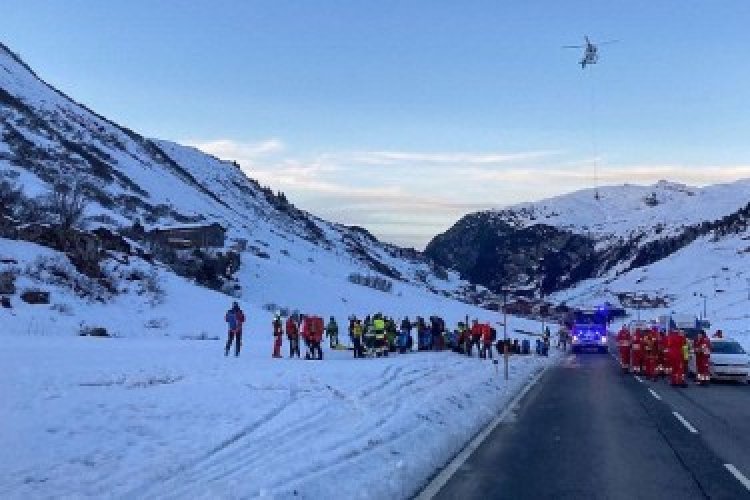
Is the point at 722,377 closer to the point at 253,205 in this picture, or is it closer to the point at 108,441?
the point at 108,441

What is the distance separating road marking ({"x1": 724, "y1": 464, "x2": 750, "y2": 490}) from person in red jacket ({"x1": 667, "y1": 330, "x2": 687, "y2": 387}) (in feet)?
47.8

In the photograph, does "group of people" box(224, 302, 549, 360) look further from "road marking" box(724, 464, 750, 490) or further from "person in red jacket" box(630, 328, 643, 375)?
"road marking" box(724, 464, 750, 490)

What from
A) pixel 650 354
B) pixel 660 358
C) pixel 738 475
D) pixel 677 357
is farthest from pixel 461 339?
pixel 738 475

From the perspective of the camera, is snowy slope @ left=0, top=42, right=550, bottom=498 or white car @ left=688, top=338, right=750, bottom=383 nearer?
snowy slope @ left=0, top=42, right=550, bottom=498

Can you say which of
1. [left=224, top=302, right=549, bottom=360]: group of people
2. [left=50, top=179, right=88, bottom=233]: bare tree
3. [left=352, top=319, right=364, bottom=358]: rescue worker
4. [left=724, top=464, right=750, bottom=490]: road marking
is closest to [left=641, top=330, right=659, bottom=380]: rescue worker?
[left=224, top=302, right=549, bottom=360]: group of people

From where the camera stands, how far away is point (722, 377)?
996 inches

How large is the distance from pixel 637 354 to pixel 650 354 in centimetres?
282

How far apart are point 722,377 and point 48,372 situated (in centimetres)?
1942

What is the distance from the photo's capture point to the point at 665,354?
2755 cm

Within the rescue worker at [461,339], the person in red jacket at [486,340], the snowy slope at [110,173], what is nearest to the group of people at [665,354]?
the person in red jacket at [486,340]

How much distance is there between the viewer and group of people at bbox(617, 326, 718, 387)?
2478cm

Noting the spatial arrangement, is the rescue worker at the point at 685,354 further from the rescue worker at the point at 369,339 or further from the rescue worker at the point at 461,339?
the rescue worker at the point at 461,339

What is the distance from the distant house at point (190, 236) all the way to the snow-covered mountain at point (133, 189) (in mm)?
2277

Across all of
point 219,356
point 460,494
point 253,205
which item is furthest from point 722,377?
point 253,205
